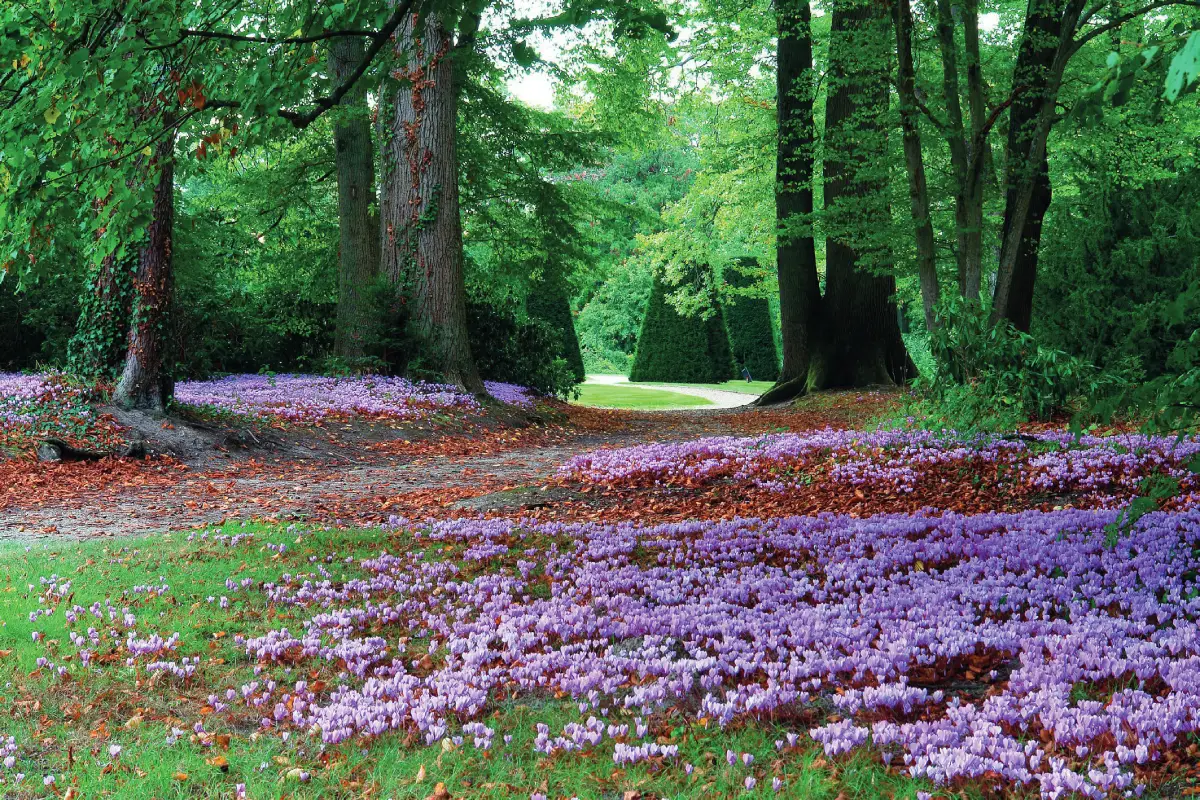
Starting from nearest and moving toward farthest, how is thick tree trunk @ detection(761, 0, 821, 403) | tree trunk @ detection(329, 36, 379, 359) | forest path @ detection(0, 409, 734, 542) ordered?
1. forest path @ detection(0, 409, 734, 542)
2. tree trunk @ detection(329, 36, 379, 359)
3. thick tree trunk @ detection(761, 0, 821, 403)

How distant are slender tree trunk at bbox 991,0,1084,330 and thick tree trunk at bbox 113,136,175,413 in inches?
392

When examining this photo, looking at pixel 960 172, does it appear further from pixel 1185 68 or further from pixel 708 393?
pixel 708 393

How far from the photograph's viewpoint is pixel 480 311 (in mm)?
18938

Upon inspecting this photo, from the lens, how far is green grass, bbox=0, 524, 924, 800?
2.80 m

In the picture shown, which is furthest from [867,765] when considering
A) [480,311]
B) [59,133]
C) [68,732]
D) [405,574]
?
[480,311]

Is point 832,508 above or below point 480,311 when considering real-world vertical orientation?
below

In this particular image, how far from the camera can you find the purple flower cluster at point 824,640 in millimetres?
2965

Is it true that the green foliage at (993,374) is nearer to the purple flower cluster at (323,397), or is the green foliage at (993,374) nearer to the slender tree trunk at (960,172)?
the slender tree trunk at (960,172)

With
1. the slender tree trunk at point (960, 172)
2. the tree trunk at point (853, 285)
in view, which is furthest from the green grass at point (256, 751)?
the tree trunk at point (853, 285)

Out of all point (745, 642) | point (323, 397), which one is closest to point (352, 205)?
point (323, 397)

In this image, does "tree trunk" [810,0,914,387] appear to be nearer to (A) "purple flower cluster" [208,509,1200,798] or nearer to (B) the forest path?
(B) the forest path

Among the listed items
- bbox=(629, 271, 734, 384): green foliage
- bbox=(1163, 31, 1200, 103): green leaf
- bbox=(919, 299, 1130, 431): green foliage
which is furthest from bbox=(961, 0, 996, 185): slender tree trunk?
bbox=(629, 271, 734, 384): green foliage

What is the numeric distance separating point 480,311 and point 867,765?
16.7m

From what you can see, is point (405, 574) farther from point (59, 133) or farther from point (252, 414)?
point (252, 414)
